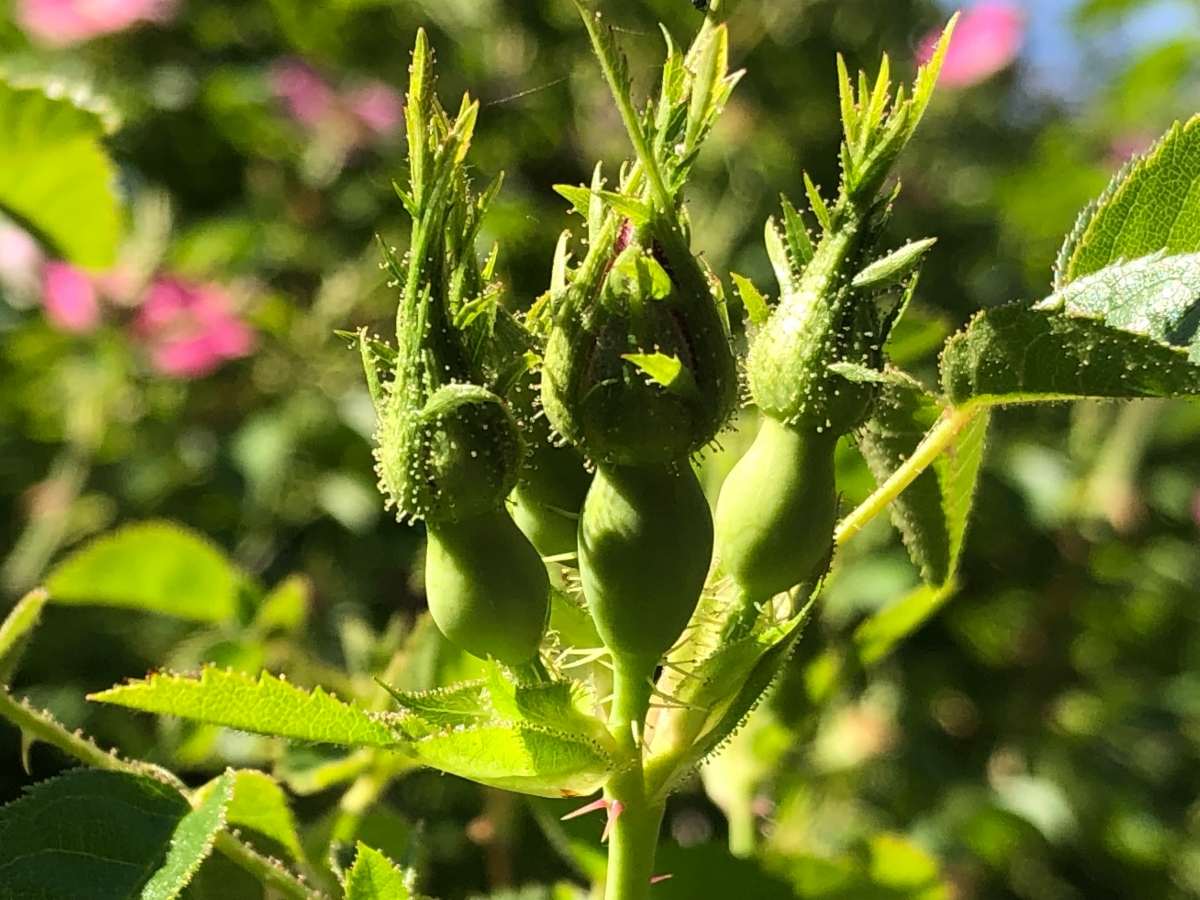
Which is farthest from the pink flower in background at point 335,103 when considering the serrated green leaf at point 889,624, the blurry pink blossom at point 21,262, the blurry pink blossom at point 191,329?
the serrated green leaf at point 889,624

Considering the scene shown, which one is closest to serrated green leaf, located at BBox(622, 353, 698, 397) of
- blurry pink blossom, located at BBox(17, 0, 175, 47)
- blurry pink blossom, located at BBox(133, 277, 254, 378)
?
blurry pink blossom, located at BBox(133, 277, 254, 378)

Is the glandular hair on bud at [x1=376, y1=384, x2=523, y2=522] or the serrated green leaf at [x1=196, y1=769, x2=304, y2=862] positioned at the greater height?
the glandular hair on bud at [x1=376, y1=384, x2=523, y2=522]

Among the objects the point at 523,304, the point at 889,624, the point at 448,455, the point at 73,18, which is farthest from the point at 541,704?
the point at 73,18

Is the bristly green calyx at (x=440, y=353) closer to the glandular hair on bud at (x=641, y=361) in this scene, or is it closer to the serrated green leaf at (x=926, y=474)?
the glandular hair on bud at (x=641, y=361)

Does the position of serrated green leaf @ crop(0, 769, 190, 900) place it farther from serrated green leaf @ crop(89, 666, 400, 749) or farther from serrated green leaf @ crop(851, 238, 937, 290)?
serrated green leaf @ crop(851, 238, 937, 290)

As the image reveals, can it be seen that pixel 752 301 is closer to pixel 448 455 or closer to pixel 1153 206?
pixel 448 455

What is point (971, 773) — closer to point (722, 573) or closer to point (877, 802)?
point (877, 802)
